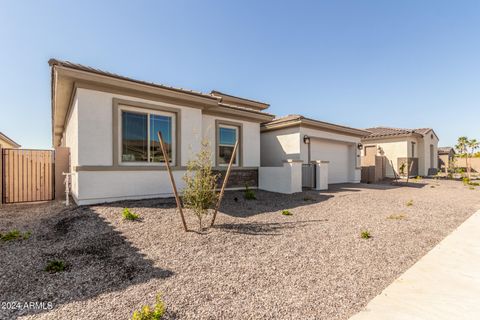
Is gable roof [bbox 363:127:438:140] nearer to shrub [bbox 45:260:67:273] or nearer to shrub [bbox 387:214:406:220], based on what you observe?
shrub [bbox 387:214:406:220]

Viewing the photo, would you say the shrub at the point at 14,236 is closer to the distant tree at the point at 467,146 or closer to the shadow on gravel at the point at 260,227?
the shadow on gravel at the point at 260,227

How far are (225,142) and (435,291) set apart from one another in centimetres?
843

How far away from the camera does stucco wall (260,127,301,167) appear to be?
11.8m

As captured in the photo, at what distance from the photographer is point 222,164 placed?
9.97m

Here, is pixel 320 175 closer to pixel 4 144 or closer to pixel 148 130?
pixel 148 130

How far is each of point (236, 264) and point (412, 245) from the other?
3.59 metres

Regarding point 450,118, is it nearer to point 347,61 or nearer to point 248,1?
point 347,61

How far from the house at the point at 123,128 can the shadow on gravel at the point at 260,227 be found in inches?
132

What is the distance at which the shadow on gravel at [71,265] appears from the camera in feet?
8.66

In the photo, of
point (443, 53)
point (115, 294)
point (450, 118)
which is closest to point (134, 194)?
point (115, 294)

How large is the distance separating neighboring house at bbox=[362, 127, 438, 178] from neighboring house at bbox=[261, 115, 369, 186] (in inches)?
189

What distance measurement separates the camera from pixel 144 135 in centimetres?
752

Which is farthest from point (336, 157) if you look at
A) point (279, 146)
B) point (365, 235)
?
point (365, 235)

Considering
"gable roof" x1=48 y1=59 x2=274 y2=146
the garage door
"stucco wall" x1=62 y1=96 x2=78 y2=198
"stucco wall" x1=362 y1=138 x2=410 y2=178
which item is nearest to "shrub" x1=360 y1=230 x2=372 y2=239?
"gable roof" x1=48 y1=59 x2=274 y2=146
